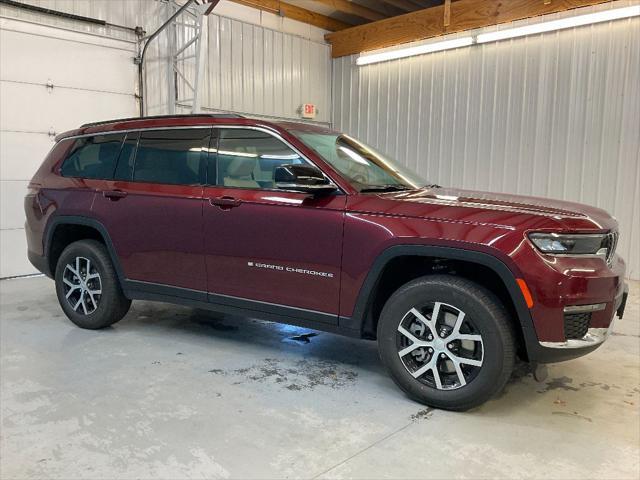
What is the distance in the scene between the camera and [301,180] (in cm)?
306

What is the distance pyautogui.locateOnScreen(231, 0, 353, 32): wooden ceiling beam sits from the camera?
9.06m

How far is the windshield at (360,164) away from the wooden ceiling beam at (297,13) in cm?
618

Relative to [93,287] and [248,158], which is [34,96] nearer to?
[93,287]

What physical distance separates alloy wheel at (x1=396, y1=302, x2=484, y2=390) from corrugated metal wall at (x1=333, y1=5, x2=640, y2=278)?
17.6ft

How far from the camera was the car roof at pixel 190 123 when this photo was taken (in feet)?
11.6

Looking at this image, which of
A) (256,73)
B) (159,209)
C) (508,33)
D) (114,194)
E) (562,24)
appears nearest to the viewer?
(159,209)

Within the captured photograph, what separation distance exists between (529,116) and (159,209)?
601cm

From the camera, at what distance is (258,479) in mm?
2264

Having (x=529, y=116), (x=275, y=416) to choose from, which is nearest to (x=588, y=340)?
(x=275, y=416)

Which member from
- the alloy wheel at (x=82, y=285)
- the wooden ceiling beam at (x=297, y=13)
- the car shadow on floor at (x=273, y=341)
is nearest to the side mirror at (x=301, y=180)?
the car shadow on floor at (x=273, y=341)

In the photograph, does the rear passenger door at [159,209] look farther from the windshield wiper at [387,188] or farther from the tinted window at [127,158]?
the windshield wiper at [387,188]

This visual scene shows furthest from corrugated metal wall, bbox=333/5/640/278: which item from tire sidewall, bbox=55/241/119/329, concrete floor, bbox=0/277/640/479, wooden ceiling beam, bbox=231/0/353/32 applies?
tire sidewall, bbox=55/241/119/329

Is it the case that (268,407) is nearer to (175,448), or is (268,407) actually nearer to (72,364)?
(175,448)

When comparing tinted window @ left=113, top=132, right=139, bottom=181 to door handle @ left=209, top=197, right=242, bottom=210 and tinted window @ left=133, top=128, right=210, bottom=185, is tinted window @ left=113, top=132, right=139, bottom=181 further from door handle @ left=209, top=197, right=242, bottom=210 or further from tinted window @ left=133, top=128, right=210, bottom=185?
door handle @ left=209, top=197, right=242, bottom=210
